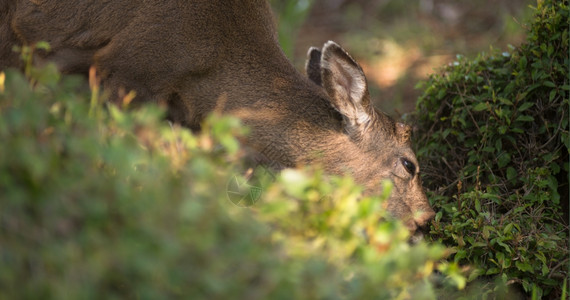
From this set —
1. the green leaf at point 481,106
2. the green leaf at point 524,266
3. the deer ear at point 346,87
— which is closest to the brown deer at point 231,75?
the deer ear at point 346,87

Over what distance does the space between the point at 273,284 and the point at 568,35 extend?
3653 millimetres

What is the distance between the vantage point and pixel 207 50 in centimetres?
474

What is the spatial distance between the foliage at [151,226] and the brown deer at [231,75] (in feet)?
7.40

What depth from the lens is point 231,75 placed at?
15.9ft

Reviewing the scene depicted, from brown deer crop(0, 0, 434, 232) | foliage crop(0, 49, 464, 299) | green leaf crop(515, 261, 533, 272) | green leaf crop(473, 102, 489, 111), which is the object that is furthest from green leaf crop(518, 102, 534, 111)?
foliage crop(0, 49, 464, 299)

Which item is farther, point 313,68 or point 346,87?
point 313,68

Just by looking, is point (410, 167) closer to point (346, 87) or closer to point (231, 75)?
point (346, 87)

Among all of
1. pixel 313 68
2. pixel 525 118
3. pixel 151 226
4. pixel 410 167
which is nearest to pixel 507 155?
pixel 525 118

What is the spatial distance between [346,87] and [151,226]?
10.2 ft

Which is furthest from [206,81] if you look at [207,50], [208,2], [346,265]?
[346,265]

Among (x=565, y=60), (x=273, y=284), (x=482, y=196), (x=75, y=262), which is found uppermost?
(x=565, y=60)

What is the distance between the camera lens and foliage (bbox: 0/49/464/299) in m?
1.90

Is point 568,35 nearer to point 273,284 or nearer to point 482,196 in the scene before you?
point 482,196

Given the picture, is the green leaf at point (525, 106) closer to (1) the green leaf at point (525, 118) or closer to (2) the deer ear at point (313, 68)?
(1) the green leaf at point (525, 118)
